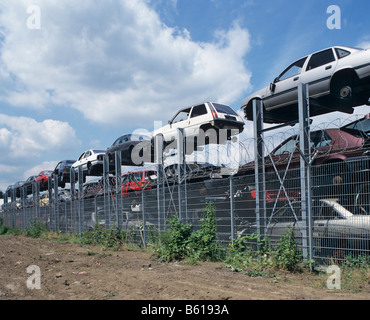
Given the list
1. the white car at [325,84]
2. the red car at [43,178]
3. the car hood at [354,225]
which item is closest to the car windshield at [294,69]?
the white car at [325,84]

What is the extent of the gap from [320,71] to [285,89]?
1.22 m

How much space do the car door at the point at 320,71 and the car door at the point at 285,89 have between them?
303 millimetres

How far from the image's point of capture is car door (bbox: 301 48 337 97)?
30.0 ft

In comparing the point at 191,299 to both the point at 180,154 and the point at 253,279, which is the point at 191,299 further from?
the point at 180,154

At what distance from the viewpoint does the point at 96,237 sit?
14062 mm

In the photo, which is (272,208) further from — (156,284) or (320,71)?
(320,71)

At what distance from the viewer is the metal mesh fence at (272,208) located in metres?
6.35

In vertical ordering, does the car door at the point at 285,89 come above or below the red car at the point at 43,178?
above

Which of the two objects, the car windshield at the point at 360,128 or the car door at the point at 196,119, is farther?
the car door at the point at 196,119

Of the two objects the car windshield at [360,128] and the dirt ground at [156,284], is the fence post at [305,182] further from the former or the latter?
the car windshield at [360,128]

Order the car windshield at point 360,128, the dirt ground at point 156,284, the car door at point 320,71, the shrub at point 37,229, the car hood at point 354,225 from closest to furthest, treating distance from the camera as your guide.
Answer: the dirt ground at point 156,284 < the car hood at point 354,225 < the car windshield at point 360,128 < the car door at point 320,71 < the shrub at point 37,229

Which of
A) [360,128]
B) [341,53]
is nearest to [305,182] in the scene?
[360,128]

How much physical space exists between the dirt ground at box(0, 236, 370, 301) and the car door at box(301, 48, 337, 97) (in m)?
4.80

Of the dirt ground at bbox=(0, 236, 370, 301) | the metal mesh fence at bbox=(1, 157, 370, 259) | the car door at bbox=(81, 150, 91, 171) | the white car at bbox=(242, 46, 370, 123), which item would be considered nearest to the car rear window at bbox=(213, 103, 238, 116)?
the white car at bbox=(242, 46, 370, 123)
